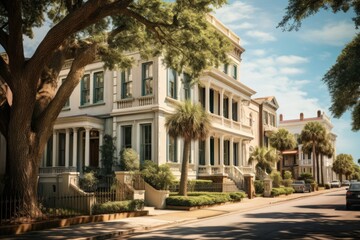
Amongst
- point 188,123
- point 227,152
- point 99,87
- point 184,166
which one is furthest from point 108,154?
point 227,152

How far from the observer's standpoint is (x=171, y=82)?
2956 cm

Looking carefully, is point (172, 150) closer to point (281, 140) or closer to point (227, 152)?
point (227, 152)

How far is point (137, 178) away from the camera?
23109 mm

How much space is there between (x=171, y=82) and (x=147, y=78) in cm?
191

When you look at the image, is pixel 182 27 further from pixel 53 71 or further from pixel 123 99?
pixel 123 99

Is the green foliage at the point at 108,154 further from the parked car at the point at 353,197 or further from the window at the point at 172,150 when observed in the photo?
the parked car at the point at 353,197

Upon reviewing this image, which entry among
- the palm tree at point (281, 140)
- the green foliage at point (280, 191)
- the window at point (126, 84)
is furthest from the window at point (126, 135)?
the palm tree at point (281, 140)

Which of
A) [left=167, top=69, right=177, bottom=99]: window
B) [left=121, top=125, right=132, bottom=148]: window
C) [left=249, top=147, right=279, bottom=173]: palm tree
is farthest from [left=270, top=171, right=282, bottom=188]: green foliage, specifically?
[left=121, top=125, right=132, bottom=148]: window

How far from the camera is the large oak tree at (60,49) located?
48.3 feet

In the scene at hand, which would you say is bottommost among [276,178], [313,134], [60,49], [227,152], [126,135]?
[276,178]

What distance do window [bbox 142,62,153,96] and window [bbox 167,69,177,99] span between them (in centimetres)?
129

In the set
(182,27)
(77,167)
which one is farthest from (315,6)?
(77,167)

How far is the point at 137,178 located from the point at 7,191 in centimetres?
925

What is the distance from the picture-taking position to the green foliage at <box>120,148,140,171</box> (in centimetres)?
2577
